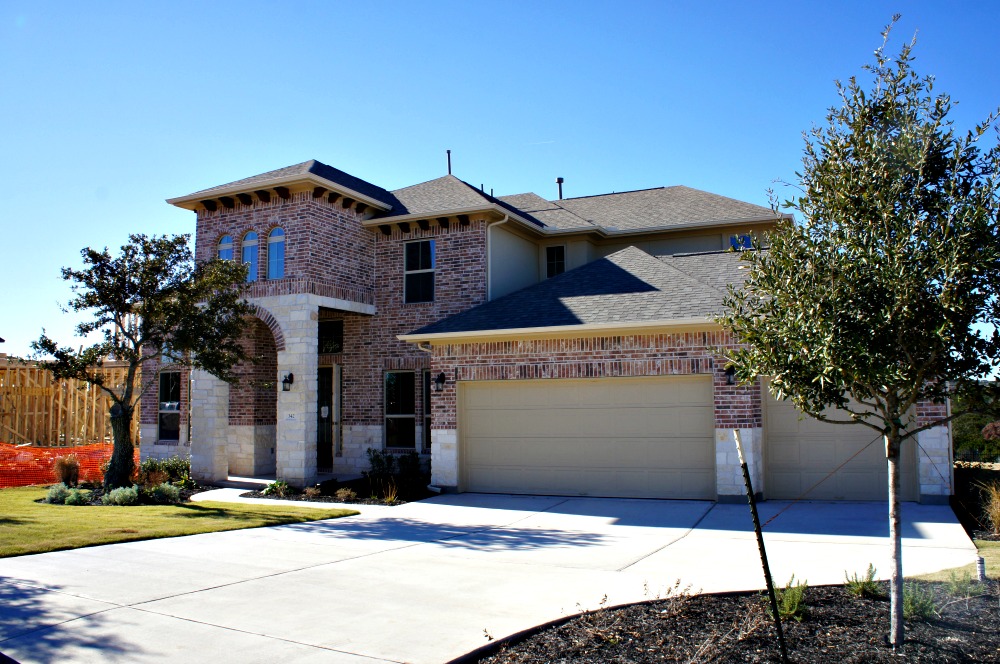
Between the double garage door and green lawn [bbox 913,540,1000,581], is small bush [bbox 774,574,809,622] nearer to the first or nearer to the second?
green lawn [bbox 913,540,1000,581]

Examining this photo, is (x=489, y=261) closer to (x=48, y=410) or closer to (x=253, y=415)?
(x=253, y=415)

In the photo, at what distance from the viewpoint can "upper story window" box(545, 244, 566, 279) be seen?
2011cm

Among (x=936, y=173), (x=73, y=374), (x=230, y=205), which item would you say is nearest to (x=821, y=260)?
(x=936, y=173)

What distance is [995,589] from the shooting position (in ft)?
21.4

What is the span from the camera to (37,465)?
1859 centimetres

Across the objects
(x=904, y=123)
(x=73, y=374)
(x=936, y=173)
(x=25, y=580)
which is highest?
(x=904, y=123)

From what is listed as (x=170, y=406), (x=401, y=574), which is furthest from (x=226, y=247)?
(x=401, y=574)

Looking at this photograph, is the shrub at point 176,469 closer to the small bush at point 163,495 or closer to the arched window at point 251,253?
the small bush at point 163,495

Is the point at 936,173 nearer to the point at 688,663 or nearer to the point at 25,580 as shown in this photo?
the point at 688,663

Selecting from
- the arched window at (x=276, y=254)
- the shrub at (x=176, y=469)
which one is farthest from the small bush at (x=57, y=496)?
the arched window at (x=276, y=254)

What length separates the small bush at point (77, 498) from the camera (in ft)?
46.3

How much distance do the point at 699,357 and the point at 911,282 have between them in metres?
8.14

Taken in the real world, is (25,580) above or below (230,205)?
below

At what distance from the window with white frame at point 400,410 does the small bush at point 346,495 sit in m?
2.98
